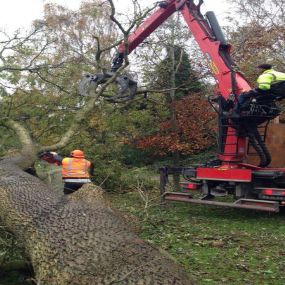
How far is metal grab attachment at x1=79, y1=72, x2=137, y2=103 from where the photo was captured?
918 centimetres

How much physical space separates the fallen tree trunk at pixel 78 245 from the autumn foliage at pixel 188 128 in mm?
7202

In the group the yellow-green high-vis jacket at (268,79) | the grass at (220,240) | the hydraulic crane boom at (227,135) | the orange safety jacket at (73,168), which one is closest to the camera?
the grass at (220,240)

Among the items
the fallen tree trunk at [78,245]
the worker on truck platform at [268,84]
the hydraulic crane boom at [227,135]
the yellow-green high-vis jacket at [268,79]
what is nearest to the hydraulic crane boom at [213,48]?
the hydraulic crane boom at [227,135]

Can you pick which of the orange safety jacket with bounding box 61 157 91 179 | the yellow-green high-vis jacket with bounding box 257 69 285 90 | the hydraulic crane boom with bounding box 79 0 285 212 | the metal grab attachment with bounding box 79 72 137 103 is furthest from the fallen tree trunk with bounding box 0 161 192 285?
the metal grab attachment with bounding box 79 72 137 103

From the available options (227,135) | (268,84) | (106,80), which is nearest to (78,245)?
(268,84)

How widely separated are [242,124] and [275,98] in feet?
2.54

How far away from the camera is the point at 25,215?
4.18 m

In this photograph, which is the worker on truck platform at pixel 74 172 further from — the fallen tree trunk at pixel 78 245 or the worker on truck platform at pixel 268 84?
the fallen tree trunk at pixel 78 245

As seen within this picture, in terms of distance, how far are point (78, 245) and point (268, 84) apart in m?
5.30

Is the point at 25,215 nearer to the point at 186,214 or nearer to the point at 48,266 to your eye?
the point at 48,266

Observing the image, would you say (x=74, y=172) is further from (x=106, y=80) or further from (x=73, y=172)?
(x=106, y=80)

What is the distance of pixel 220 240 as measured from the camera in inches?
252

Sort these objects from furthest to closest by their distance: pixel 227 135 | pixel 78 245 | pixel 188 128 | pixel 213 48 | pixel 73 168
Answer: pixel 188 128
pixel 213 48
pixel 227 135
pixel 73 168
pixel 78 245

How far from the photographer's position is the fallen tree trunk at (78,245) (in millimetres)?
2832
